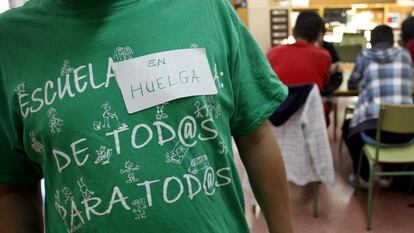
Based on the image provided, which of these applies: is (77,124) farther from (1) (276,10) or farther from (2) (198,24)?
(1) (276,10)

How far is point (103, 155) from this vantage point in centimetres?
57

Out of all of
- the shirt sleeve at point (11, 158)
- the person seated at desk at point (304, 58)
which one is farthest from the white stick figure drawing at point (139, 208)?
the person seated at desk at point (304, 58)

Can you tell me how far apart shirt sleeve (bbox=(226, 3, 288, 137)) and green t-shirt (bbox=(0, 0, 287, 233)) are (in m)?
0.03

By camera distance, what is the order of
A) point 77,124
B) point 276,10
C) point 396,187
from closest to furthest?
point 77,124
point 396,187
point 276,10

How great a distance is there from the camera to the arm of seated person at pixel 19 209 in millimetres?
686

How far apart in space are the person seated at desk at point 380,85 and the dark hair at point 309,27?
373 millimetres

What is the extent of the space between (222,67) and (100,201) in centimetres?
27

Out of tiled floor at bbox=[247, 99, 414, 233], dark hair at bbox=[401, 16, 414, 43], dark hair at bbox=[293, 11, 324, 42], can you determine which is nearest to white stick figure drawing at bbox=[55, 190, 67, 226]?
tiled floor at bbox=[247, 99, 414, 233]

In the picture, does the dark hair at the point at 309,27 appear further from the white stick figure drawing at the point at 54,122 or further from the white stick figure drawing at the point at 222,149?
the white stick figure drawing at the point at 54,122

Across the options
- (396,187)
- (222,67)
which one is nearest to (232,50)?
(222,67)

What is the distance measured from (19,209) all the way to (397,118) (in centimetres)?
213

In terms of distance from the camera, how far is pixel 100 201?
0.57m

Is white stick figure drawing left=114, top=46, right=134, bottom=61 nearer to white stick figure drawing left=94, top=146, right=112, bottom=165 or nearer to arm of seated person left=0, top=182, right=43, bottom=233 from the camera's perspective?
white stick figure drawing left=94, top=146, right=112, bottom=165

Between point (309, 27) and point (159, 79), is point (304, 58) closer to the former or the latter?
point (309, 27)
